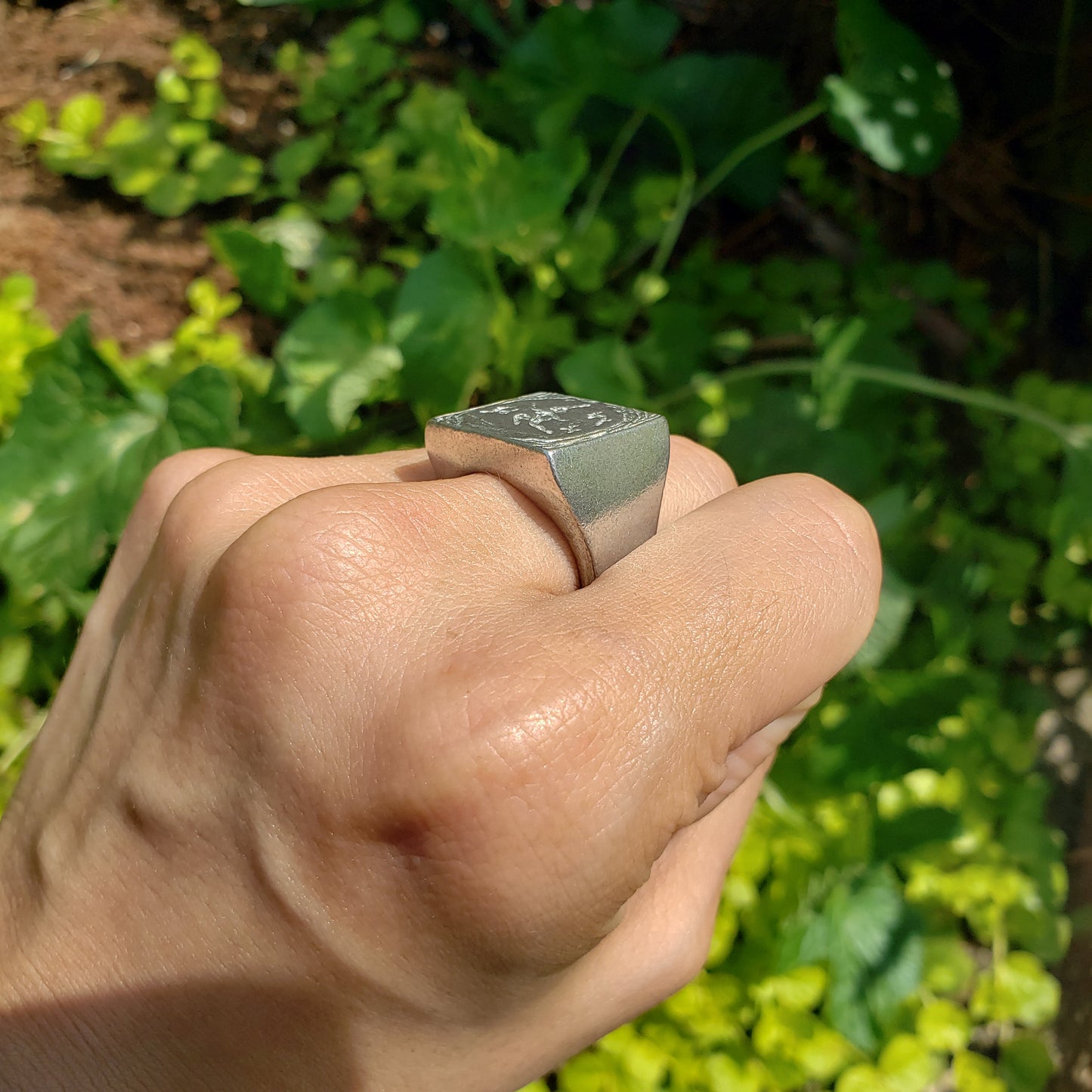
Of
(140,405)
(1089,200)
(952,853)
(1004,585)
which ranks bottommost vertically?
(952,853)

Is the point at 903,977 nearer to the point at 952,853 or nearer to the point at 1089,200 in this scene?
the point at 952,853

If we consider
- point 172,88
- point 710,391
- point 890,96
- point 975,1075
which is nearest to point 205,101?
point 172,88

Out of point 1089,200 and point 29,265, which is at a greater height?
point 29,265

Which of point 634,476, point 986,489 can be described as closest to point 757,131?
point 986,489

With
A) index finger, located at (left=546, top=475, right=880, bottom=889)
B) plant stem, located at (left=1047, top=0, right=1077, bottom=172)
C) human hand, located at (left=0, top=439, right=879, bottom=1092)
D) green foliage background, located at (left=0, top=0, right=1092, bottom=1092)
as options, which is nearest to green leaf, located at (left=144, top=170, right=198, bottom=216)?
green foliage background, located at (left=0, top=0, right=1092, bottom=1092)

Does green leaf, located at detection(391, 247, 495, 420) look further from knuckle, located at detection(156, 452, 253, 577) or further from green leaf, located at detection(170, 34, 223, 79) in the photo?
green leaf, located at detection(170, 34, 223, 79)

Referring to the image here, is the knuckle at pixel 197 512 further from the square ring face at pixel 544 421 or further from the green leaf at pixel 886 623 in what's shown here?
the green leaf at pixel 886 623

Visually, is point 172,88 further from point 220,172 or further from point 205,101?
point 220,172
